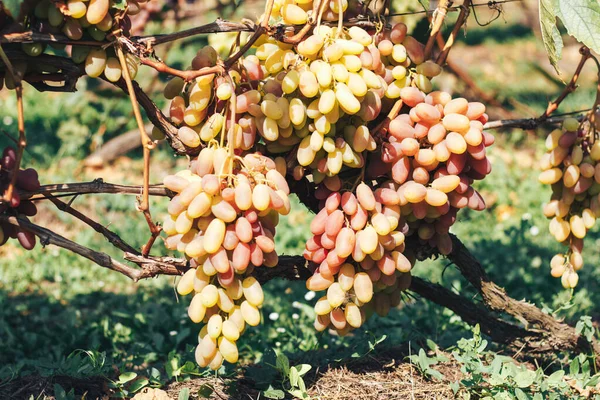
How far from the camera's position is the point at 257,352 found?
8.97ft

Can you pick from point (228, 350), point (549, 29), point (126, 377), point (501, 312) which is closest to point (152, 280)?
point (126, 377)

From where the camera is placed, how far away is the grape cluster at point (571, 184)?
2.16 m

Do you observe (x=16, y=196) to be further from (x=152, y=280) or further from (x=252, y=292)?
(x=152, y=280)

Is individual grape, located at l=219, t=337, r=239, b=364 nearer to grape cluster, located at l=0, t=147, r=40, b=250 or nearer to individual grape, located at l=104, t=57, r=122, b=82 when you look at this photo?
grape cluster, located at l=0, t=147, r=40, b=250

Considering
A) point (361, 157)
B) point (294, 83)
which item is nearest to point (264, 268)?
point (361, 157)

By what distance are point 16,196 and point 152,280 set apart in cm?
196

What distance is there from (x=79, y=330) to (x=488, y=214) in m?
2.61

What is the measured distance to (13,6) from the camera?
1.48 m

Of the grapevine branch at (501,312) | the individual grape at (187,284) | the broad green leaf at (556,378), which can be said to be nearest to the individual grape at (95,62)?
the individual grape at (187,284)

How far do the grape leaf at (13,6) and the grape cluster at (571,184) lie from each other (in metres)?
1.50

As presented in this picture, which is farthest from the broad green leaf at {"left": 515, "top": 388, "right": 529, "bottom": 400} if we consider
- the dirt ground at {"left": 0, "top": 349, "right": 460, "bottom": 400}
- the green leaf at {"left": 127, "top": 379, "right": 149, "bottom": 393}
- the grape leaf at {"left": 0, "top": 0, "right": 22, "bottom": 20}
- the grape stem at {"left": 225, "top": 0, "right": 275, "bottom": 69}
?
the grape leaf at {"left": 0, "top": 0, "right": 22, "bottom": 20}

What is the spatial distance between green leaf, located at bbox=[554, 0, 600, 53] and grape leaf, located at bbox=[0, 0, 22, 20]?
1.24m

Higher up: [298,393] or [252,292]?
[252,292]

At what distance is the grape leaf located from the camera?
1.47 metres
